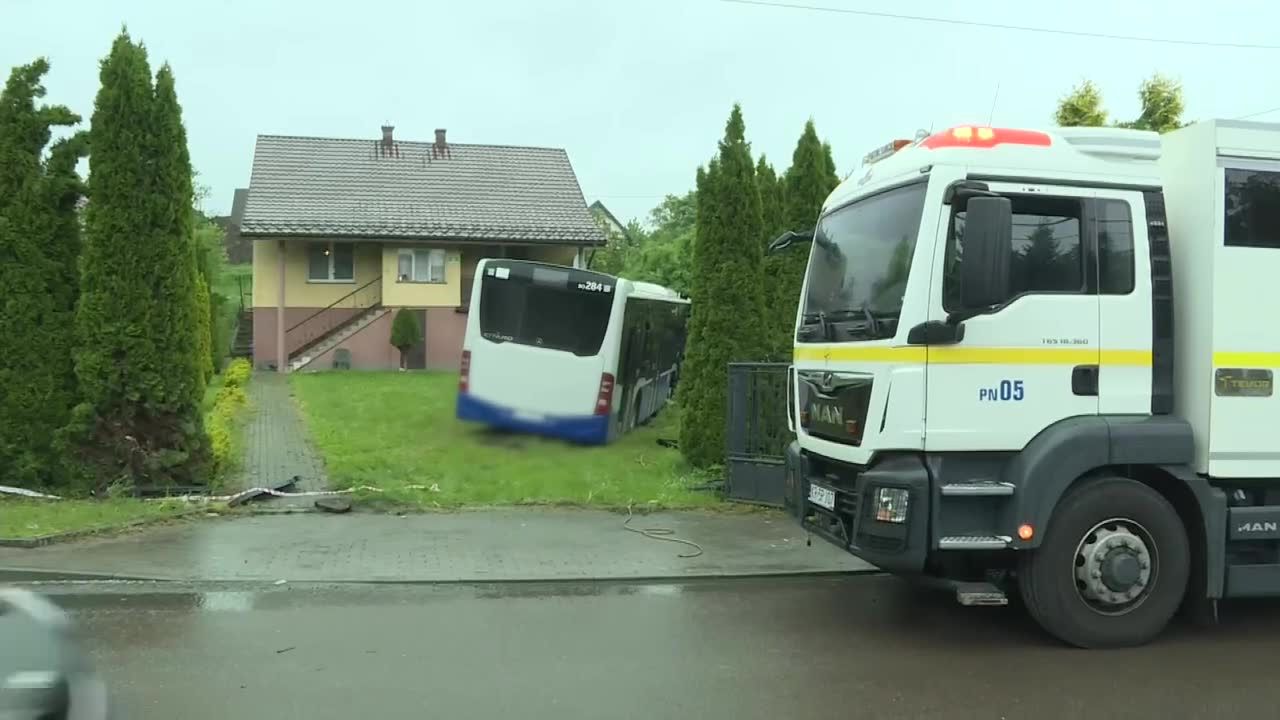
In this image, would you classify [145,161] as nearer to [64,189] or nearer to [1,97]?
[64,189]

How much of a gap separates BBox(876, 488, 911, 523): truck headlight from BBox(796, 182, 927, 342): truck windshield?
913 millimetres

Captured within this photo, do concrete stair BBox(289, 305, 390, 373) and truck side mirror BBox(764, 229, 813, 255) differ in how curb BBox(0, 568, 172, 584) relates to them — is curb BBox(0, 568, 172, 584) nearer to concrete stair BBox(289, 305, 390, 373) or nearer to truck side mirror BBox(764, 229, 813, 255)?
truck side mirror BBox(764, 229, 813, 255)

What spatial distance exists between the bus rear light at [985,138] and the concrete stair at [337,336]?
25.0 metres

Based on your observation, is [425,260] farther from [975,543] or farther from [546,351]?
[975,543]

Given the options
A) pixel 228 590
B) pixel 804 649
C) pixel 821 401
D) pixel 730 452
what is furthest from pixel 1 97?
pixel 804 649

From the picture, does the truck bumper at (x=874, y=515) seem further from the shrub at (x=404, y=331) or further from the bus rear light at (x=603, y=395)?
the shrub at (x=404, y=331)

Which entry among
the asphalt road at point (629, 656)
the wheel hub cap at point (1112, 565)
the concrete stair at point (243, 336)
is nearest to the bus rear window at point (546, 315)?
the asphalt road at point (629, 656)

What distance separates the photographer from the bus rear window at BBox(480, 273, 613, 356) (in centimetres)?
1459

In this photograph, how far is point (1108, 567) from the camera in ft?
19.2

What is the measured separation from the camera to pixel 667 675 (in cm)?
555

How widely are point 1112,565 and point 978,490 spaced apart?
894 millimetres

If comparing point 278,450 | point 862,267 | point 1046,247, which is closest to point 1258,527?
point 1046,247

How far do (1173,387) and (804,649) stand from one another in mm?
2751

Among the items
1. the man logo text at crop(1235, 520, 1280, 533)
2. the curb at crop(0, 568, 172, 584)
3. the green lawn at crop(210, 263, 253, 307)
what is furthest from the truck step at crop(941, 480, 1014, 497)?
the green lawn at crop(210, 263, 253, 307)
